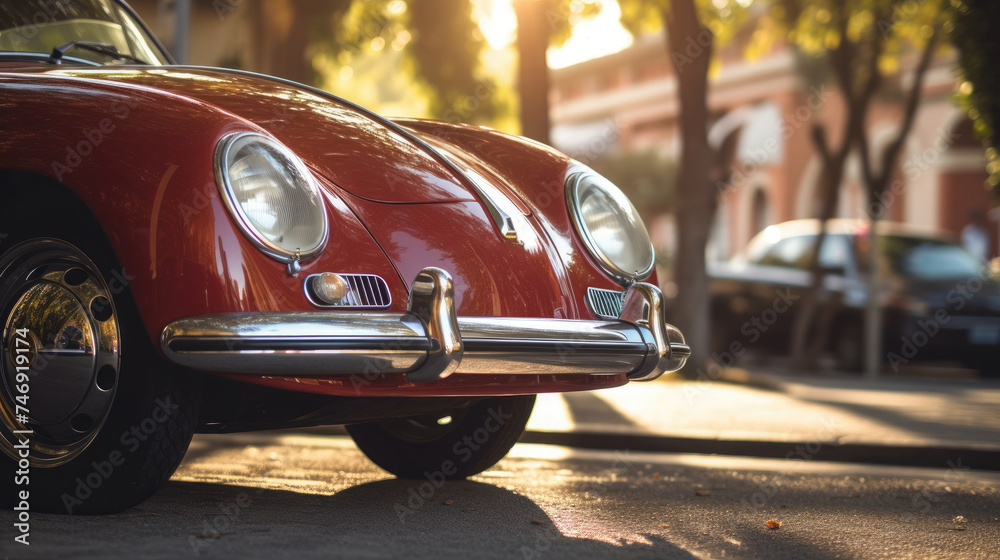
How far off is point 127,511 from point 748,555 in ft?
5.55

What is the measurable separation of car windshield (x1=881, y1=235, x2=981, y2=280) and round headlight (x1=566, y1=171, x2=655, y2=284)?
28.7ft

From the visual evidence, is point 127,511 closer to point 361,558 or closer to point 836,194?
point 361,558

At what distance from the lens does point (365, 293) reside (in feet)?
9.57

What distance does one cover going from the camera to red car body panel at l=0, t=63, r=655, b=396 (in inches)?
107

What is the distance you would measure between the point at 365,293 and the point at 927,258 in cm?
1022

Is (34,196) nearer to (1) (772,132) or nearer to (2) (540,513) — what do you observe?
(2) (540,513)

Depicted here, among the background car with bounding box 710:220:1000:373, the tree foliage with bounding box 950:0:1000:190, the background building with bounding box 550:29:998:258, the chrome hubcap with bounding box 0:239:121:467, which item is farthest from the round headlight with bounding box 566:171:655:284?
the background building with bounding box 550:29:998:258

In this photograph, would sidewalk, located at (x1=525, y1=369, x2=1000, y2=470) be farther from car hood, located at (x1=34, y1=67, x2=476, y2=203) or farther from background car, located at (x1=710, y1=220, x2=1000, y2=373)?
background car, located at (x1=710, y1=220, x2=1000, y2=373)

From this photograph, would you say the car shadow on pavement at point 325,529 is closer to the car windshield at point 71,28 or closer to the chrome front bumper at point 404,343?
the chrome front bumper at point 404,343

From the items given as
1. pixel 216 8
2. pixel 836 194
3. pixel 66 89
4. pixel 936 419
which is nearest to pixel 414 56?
pixel 216 8

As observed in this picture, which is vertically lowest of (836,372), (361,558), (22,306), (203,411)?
(836,372)

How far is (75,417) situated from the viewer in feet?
9.74

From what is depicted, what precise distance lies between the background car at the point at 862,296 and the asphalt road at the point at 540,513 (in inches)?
271

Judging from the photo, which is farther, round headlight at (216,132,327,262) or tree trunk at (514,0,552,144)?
tree trunk at (514,0,552,144)
